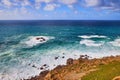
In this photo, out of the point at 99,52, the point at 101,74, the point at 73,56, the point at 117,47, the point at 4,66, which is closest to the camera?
the point at 101,74

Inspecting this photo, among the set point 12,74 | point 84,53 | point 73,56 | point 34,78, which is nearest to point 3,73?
point 12,74

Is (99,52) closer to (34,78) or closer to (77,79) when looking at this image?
(34,78)

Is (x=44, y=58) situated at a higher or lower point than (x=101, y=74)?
lower

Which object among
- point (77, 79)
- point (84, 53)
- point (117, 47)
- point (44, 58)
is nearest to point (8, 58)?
point (44, 58)

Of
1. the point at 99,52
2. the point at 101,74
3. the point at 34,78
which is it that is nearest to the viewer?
the point at 101,74

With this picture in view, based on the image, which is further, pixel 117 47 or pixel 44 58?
pixel 117 47

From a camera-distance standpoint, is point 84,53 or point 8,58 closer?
point 8,58

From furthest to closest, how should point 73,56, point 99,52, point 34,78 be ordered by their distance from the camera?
point 99,52
point 73,56
point 34,78

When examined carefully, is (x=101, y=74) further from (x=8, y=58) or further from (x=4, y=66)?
(x=8, y=58)

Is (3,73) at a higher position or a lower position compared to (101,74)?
lower
